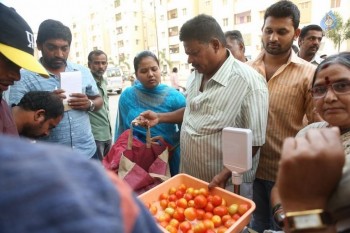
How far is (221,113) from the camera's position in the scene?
1.70 meters

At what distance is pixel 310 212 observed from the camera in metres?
0.58

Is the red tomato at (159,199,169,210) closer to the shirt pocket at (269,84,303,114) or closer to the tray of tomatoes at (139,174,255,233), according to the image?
the tray of tomatoes at (139,174,255,233)

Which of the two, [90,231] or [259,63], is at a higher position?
[259,63]

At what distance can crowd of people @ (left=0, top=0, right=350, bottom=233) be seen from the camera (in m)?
0.28

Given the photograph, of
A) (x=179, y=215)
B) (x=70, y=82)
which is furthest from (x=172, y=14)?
(x=179, y=215)

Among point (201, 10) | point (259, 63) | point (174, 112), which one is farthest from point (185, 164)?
point (201, 10)

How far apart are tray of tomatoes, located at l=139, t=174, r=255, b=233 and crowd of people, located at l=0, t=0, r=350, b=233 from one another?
0.11 m

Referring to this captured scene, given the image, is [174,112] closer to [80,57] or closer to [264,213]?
[264,213]

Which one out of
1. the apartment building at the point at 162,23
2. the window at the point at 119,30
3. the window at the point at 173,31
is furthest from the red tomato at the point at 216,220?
the window at the point at 119,30

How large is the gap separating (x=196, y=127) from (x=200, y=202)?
569 mm

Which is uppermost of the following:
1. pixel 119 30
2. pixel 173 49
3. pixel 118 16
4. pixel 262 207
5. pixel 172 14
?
pixel 118 16

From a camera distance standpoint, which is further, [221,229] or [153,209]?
[153,209]

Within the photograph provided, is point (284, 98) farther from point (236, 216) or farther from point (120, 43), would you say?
point (120, 43)

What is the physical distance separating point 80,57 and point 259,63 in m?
59.9
